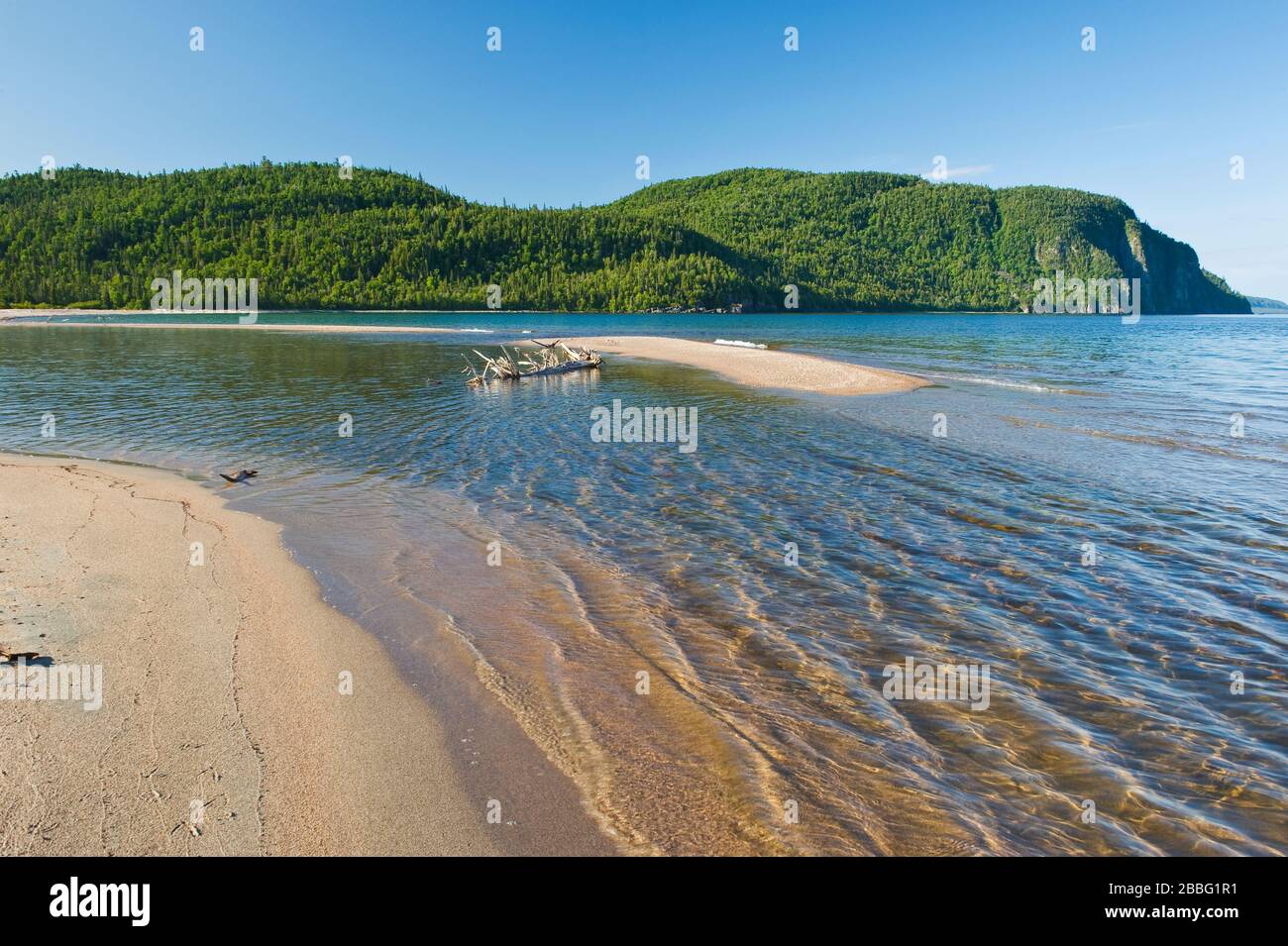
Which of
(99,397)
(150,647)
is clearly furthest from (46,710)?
(99,397)

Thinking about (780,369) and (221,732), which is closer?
(221,732)

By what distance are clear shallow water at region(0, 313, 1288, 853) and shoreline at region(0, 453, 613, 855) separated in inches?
27.2

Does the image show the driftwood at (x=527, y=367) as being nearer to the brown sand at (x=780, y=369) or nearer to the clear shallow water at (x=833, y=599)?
the brown sand at (x=780, y=369)

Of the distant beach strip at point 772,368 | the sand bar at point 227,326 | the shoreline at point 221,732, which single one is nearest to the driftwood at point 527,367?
the distant beach strip at point 772,368

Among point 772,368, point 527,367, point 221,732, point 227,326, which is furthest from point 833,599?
point 227,326

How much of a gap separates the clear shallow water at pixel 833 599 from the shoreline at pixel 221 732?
2.27 feet

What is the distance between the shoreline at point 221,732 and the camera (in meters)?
4.46

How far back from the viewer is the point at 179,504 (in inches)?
496

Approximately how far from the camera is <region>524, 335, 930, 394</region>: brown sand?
33.9 metres

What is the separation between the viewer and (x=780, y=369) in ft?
136

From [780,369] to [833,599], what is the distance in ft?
112

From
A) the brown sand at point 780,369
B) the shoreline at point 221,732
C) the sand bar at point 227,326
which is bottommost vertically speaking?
the shoreline at point 221,732

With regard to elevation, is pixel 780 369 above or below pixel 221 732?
above

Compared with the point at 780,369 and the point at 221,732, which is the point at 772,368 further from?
the point at 221,732
